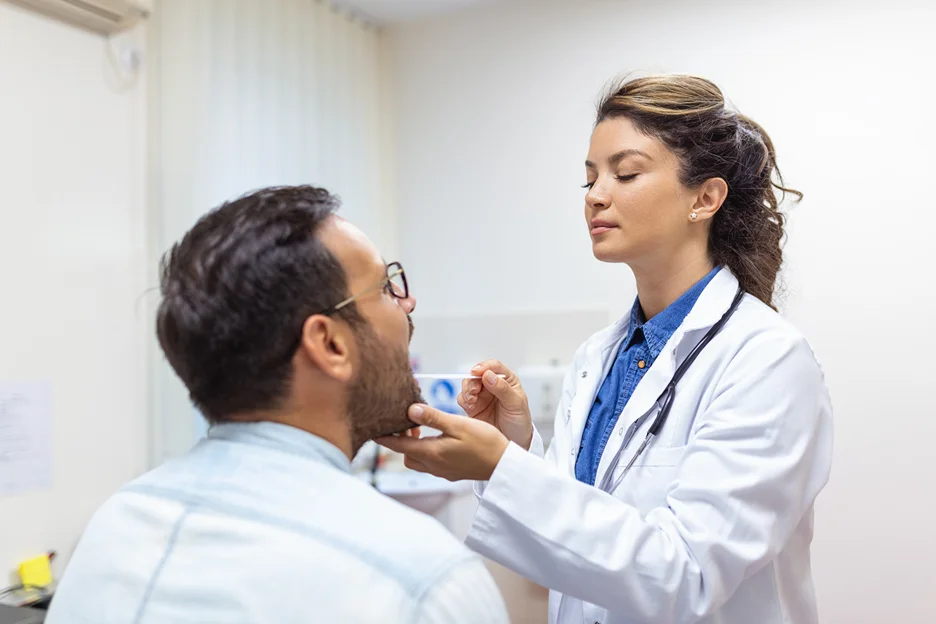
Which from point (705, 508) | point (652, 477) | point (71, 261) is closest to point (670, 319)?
point (652, 477)

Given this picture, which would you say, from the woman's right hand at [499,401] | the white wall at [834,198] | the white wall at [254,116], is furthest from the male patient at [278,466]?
the white wall at [834,198]

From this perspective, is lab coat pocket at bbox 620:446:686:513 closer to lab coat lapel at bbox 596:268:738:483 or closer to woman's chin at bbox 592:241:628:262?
lab coat lapel at bbox 596:268:738:483

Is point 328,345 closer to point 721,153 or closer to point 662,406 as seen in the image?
point 662,406

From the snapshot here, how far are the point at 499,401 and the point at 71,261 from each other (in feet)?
4.05

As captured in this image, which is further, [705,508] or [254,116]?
[254,116]

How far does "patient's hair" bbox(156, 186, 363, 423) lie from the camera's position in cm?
81

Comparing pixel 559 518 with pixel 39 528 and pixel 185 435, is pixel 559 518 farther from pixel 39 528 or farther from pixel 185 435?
pixel 185 435

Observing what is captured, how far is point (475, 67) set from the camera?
3.10 metres

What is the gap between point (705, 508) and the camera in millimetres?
1065

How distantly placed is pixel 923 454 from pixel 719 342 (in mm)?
1513

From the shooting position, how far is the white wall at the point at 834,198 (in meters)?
2.34

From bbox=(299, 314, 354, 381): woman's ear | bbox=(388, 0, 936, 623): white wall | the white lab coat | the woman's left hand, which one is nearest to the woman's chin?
the white lab coat

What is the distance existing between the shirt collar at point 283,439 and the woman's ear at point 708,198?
0.84 metres

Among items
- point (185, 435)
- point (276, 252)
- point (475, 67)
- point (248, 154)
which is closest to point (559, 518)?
point (276, 252)
